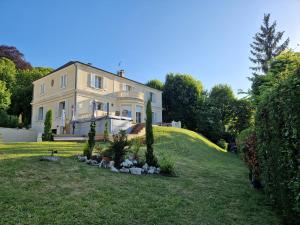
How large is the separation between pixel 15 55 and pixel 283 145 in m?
49.2

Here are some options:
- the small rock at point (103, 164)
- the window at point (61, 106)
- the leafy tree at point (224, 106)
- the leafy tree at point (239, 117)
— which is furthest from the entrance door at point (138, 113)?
the small rock at point (103, 164)

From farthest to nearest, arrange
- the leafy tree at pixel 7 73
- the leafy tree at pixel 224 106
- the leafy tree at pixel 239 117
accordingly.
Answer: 1. the leafy tree at pixel 224 106
2. the leafy tree at pixel 7 73
3. the leafy tree at pixel 239 117

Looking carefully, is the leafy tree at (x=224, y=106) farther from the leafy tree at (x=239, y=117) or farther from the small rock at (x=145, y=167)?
the small rock at (x=145, y=167)

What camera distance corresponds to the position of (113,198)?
6312 mm

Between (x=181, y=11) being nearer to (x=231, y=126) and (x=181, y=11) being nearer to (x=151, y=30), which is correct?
(x=151, y=30)

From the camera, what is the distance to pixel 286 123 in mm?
4668

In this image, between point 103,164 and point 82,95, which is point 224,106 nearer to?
point 82,95

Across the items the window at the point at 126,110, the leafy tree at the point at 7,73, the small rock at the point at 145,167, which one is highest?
the leafy tree at the point at 7,73

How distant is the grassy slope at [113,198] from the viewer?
5227 mm

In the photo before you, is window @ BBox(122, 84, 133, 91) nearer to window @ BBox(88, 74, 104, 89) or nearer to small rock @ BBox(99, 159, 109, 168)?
window @ BBox(88, 74, 104, 89)

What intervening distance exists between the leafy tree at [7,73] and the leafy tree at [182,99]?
2238 centimetres

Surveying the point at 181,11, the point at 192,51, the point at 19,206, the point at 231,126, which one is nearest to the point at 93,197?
the point at 19,206

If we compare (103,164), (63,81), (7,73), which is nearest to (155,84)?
(63,81)

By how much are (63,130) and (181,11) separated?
54.6ft
